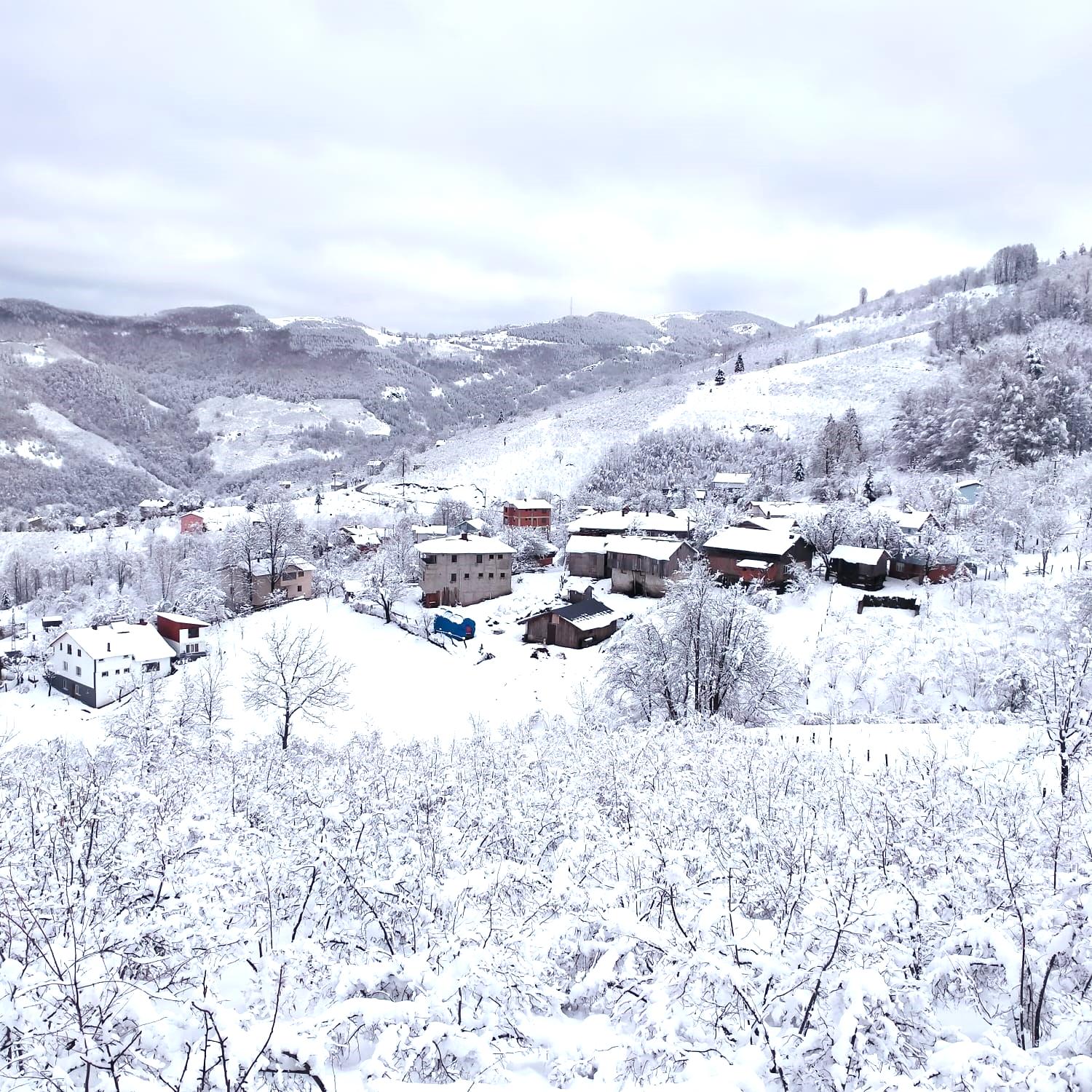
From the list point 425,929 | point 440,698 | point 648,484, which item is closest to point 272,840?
point 425,929

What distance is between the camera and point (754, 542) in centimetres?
4612

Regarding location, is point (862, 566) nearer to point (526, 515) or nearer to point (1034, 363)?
point (526, 515)

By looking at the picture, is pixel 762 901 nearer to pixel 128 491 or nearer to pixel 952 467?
pixel 952 467

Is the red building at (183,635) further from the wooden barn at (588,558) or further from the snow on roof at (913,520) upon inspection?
the snow on roof at (913,520)

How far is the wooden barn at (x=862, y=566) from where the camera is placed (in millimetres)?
43719

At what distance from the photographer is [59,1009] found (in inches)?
165

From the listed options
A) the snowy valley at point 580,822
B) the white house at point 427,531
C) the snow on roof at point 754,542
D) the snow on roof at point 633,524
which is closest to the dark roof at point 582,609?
the snowy valley at point 580,822

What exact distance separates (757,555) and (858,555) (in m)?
6.49

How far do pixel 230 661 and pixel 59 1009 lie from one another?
129 feet

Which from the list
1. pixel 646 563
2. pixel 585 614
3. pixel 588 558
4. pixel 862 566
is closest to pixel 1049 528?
pixel 862 566

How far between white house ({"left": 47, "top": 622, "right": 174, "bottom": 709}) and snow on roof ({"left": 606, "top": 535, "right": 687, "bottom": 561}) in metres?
31.9

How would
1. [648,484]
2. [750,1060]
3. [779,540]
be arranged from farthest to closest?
[648,484]
[779,540]
[750,1060]

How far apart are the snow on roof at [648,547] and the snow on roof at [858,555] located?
1037cm

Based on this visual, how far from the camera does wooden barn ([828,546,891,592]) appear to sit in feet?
143
